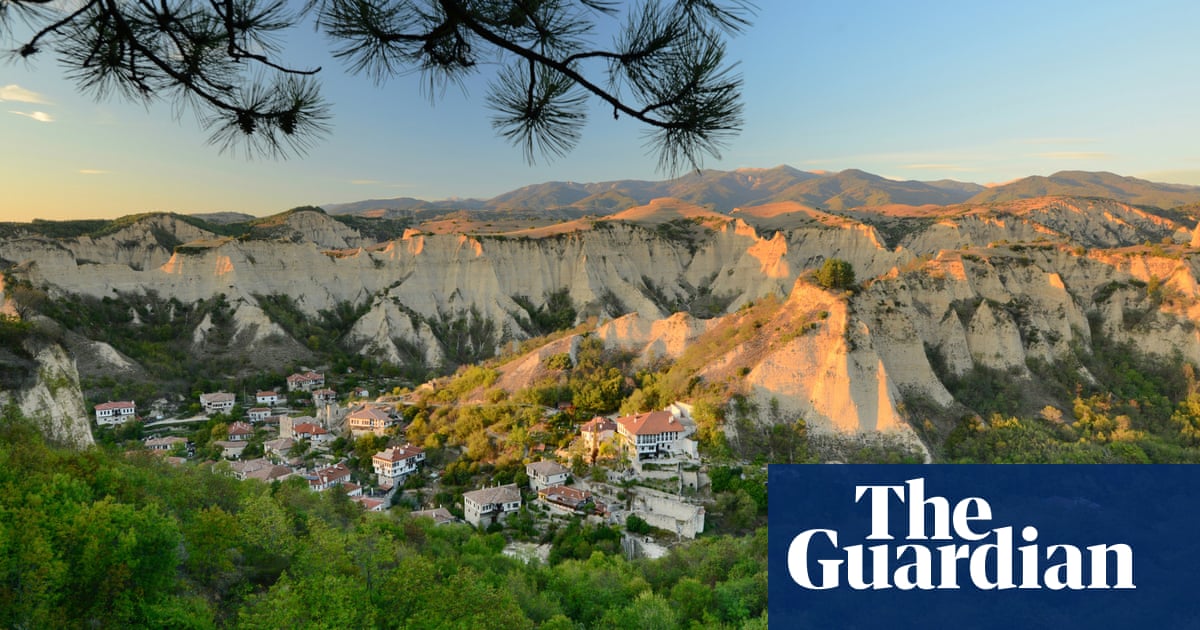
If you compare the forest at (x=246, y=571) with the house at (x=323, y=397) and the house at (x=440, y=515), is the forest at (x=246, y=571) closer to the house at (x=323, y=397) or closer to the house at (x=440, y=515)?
the house at (x=440, y=515)

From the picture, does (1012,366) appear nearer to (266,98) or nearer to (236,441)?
(266,98)

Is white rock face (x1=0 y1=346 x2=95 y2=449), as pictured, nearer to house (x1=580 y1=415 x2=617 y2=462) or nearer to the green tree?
house (x1=580 y1=415 x2=617 y2=462)

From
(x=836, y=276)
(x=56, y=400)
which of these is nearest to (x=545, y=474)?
(x=56, y=400)

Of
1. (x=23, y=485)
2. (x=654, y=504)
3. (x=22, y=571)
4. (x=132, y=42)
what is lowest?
(x=654, y=504)

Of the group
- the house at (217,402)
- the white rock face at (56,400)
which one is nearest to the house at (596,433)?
the white rock face at (56,400)

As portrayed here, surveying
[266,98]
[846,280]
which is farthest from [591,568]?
[846,280]

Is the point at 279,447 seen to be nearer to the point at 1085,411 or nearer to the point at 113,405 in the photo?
the point at 113,405
